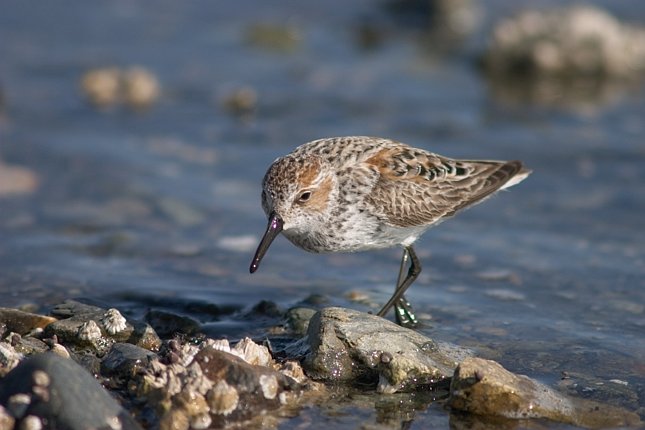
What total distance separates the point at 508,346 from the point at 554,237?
2.83 metres

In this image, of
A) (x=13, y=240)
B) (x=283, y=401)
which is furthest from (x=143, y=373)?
(x=13, y=240)

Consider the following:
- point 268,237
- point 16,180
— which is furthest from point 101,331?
point 16,180

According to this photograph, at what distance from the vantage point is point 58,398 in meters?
5.70

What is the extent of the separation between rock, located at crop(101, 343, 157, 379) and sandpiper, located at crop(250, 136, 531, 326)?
1170 mm

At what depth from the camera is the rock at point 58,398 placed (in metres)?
5.67

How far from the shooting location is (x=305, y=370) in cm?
699

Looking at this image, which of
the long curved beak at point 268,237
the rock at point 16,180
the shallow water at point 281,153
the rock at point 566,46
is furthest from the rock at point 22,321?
the rock at point 566,46

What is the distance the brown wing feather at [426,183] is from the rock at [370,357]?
131 centimetres

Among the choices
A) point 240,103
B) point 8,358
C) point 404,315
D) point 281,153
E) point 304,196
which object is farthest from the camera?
point 240,103

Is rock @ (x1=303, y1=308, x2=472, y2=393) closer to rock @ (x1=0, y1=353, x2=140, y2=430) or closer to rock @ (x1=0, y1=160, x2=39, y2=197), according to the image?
rock @ (x1=0, y1=353, x2=140, y2=430)

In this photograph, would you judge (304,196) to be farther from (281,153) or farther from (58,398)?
(281,153)

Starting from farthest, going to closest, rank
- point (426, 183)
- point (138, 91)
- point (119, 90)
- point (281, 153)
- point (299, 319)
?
point (119, 90), point (138, 91), point (281, 153), point (426, 183), point (299, 319)

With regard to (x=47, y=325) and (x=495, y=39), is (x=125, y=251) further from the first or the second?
(x=495, y=39)

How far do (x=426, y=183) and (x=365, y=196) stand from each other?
673 mm
